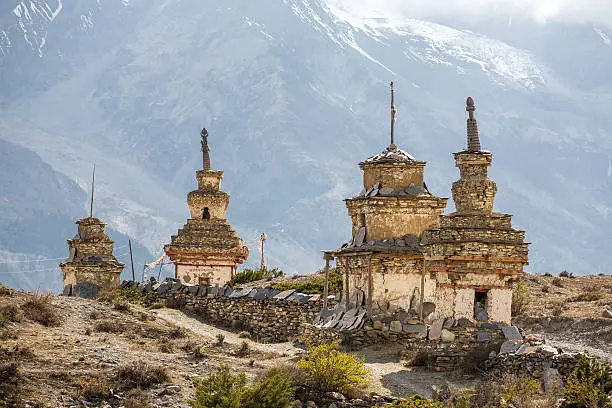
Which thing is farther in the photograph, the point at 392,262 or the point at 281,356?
the point at 392,262

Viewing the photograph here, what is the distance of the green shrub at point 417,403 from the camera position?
27859 millimetres

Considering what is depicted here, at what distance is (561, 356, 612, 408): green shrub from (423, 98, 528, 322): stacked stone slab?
604cm

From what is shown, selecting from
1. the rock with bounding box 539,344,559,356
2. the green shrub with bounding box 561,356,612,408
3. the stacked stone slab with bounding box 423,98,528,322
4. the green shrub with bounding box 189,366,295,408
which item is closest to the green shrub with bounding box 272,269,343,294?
the stacked stone slab with bounding box 423,98,528,322

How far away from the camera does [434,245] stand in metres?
35.3

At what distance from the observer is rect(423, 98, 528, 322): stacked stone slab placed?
3459 cm

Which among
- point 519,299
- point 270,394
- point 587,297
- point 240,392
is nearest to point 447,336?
point 270,394

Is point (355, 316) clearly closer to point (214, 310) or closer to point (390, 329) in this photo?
point (390, 329)

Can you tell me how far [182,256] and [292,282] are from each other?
652 centimetres

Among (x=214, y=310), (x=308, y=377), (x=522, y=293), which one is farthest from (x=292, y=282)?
(x=308, y=377)

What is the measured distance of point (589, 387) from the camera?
27859 mm

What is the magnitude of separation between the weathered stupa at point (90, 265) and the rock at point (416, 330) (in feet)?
48.4

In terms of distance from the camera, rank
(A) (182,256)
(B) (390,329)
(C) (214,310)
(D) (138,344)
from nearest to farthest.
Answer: (D) (138,344), (B) (390,329), (C) (214,310), (A) (182,256)

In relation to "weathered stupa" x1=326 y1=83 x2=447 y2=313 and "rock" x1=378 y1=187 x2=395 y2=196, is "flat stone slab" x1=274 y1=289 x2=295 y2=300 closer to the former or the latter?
"weathered stupa" x1=326 y1=83 x2=447 y2=313

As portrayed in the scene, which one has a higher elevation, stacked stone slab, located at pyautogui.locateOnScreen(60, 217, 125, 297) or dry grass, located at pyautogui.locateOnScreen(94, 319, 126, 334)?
stacked stone slab, located at pyautogui.locateOnScreen(60, 217, 125, 297)
